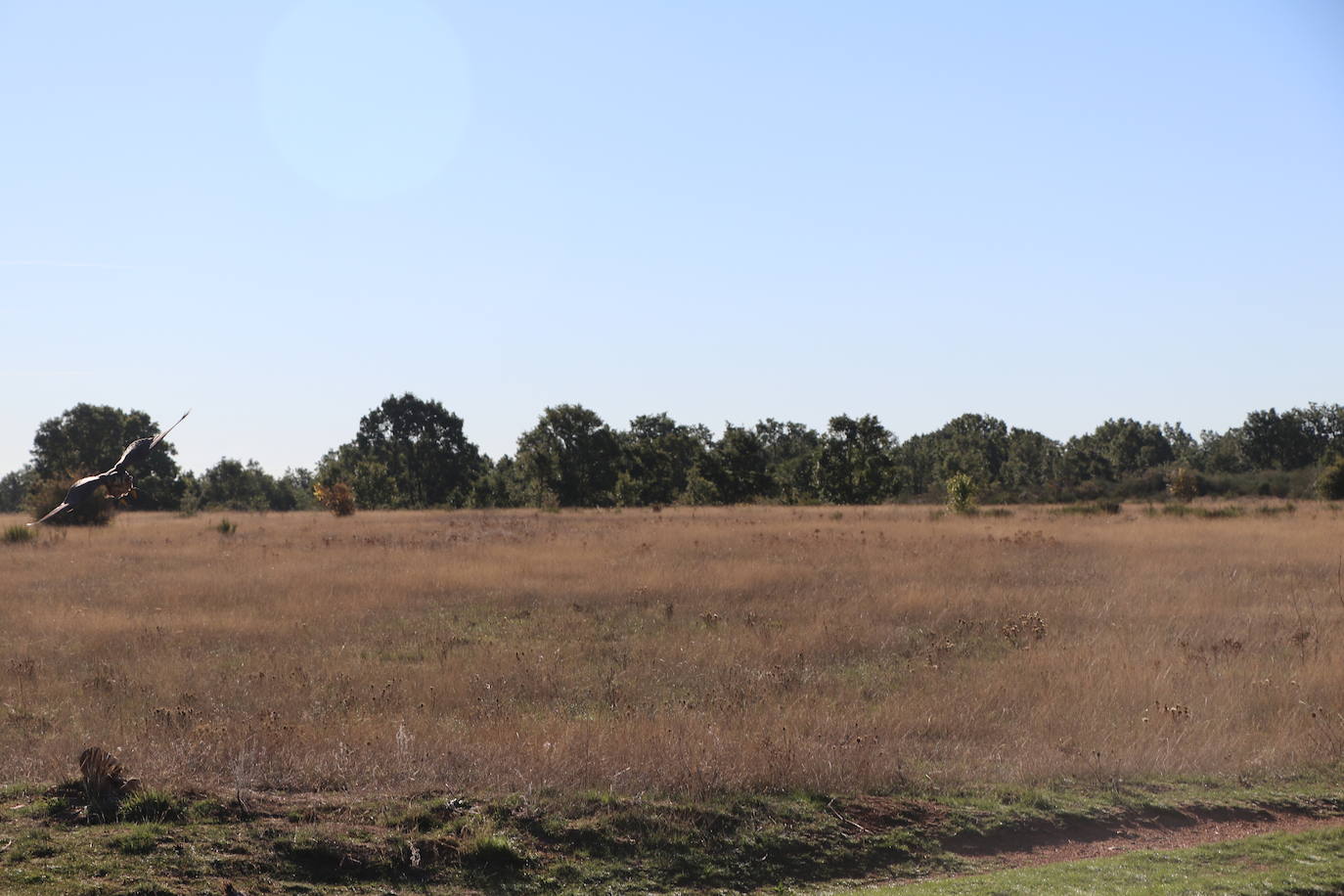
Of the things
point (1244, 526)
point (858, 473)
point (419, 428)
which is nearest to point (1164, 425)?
point (858, 473)

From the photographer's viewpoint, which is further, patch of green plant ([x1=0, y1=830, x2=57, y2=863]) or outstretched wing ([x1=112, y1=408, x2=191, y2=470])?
patch of green plant ([x1=0, y1=830, x2=57, y2=863])

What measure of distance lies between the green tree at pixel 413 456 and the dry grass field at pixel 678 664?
6600cm

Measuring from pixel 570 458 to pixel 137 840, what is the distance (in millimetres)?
76574

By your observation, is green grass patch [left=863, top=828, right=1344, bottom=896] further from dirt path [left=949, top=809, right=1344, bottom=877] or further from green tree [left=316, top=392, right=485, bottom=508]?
green tree [left=316, top=392, right=485, bottom=508]

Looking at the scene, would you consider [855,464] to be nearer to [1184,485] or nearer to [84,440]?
[1184,485]

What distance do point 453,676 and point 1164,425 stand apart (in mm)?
180612

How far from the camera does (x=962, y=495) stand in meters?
47.0

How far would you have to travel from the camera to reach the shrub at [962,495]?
46.0m

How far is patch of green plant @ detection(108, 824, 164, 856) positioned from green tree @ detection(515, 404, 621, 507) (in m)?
74.3

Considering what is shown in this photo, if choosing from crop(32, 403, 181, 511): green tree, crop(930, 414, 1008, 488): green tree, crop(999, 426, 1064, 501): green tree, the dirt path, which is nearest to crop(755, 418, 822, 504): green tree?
crop(930, 414, 1008, 488): green tree

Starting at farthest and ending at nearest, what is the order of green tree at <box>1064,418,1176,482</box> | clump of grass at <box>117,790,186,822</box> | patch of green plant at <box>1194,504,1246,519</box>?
green tree at <box>1064,418,1176,482</box>, patch of green plant at <box>1194,504,1246,519</box>, clump of grass at <box>117,790,186,822</box>

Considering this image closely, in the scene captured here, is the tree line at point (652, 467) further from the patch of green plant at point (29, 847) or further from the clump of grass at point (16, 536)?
the patch of green plant at point (29, 847)

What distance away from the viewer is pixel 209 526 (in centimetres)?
3784

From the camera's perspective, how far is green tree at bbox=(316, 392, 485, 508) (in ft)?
303
